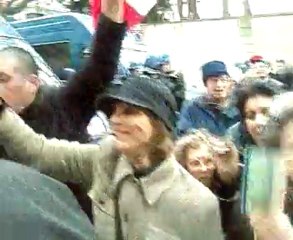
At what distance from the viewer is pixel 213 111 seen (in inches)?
233

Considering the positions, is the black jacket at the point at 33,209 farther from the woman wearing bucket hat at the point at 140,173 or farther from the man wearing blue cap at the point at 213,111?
the man wearing blue cap at the point at 213,111

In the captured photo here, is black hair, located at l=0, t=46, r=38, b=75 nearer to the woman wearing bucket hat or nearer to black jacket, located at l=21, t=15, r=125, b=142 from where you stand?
black jacket, located at l=21, t=15, r=125, b=142

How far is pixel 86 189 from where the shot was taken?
3.53 m

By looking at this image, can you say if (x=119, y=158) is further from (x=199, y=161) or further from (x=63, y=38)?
(x=63, y=38)

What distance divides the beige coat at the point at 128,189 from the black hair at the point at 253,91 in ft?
4.98

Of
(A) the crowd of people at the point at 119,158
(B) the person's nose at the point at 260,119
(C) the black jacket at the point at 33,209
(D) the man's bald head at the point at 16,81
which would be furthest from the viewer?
(B) the person's nose at the point at 260,119

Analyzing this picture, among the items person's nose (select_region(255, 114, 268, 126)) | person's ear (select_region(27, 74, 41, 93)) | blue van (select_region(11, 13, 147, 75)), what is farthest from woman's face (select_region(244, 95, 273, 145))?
blue van (select_region(11, 13, 147, 75))

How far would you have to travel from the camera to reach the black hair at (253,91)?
4.53 metres

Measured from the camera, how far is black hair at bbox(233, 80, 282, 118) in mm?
4531

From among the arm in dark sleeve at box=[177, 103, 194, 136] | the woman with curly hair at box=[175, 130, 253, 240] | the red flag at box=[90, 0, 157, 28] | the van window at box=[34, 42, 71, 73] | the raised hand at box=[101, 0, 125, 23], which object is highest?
the raised hand at box=[101, 0, 125, 23]

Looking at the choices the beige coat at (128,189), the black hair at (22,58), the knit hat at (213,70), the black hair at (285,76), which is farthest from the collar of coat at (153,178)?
the knit hat at (213,70)

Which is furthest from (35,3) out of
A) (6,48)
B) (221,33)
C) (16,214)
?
(16,214)

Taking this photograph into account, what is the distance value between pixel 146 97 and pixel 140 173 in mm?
261

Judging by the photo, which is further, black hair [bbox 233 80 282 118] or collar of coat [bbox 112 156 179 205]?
black hair [bbox 233 80 282 118]
